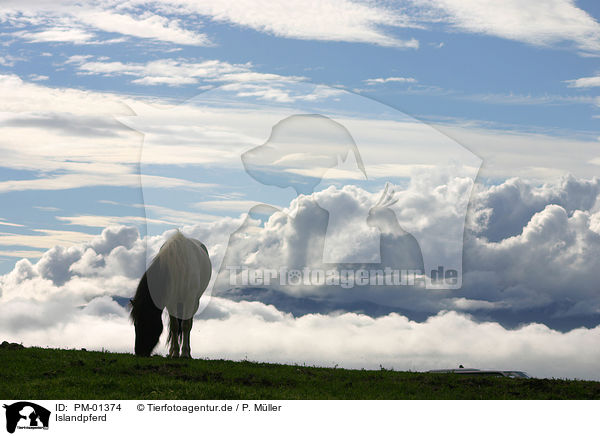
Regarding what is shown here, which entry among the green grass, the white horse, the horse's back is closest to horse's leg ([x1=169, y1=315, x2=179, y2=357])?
the white horse

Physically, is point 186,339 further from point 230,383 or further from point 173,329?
point 230,383

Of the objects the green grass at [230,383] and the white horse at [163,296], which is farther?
the white horse at [163,296]

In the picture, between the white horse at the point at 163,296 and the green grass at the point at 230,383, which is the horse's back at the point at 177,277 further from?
the green grass at the point at 230,383

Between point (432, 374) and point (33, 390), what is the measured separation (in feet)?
26.1

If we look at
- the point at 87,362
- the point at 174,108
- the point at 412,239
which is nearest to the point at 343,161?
the point at 412,239
